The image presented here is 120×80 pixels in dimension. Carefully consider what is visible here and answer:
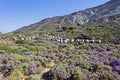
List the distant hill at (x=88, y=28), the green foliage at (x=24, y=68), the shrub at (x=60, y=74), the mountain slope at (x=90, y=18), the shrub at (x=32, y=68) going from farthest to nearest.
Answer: the mountain slope at (x=90, y=18) → the distant hill at (x=88, y=28) → the shrub at (x=32, y=68) → the green foliage at (x=24, y=68) → the shrub at (x=60, y=74)

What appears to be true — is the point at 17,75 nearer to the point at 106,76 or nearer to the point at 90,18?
the point at 106,76

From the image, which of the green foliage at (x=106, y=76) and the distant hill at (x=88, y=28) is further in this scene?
the distant hill at (x=88, y=28)

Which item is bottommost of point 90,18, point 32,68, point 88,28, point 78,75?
point 88,28

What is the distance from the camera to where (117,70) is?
12094 mm

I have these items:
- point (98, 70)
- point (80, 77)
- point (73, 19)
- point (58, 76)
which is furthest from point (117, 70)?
point (73, 19)

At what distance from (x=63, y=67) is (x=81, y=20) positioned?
351 feet

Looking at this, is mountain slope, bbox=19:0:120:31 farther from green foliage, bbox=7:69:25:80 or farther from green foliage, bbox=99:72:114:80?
green foliage, bbox=99:72:114:80

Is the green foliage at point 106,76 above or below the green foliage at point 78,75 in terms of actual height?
below

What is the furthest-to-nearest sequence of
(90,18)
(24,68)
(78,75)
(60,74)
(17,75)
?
(90,18)
(24,68)
(17,75)
(60,74)
(78,75)

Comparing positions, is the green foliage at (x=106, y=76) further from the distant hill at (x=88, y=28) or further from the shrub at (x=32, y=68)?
the distant hill at (x=88, y=28)

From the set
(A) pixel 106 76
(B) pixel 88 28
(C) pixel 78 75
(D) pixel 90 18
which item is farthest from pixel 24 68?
(D) pixel 90 18

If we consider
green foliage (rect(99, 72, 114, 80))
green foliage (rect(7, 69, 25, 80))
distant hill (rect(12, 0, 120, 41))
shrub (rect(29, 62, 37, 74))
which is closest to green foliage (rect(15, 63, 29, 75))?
shrub (rect(29, 62, 37, 74))

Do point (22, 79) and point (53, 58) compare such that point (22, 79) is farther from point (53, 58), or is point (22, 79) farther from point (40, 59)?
point (53, 58)

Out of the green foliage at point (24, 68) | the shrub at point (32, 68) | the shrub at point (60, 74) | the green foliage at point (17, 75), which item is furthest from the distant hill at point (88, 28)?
the green foliage at point (17, 75)
